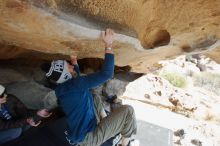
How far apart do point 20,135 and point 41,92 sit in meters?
1.09

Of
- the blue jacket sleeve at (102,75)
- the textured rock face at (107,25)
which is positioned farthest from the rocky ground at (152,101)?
the blue jacket sleeve at (102,75)

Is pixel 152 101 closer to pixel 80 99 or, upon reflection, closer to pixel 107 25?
pixel 80 99

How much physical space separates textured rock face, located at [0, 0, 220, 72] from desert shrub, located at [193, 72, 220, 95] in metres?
9.79

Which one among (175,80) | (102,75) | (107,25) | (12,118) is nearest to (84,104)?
(102,75)

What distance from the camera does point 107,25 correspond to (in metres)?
2.83

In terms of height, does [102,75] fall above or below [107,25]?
below

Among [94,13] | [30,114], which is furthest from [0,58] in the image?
[94,13]

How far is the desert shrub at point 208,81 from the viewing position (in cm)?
1409

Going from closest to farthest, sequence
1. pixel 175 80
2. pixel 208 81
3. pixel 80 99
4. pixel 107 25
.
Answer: pixel 107 25, pixel 80 99, pixel 175 80, pixel 208 81

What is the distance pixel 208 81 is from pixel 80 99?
12436 mm

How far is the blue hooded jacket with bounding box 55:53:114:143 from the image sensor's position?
298cm

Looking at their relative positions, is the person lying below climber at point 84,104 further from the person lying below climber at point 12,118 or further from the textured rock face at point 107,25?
the person lying below climber at point 12,118

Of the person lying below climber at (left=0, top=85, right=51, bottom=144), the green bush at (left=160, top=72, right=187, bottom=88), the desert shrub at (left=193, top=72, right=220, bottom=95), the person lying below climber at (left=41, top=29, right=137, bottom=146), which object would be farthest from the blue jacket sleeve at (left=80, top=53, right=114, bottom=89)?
the desert shrub at (left=193, top=72, right=220, bottom=95)

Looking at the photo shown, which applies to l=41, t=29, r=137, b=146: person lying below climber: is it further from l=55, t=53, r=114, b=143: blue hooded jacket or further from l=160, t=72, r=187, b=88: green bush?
l=160, t=72, r=187, b=88: green bush
